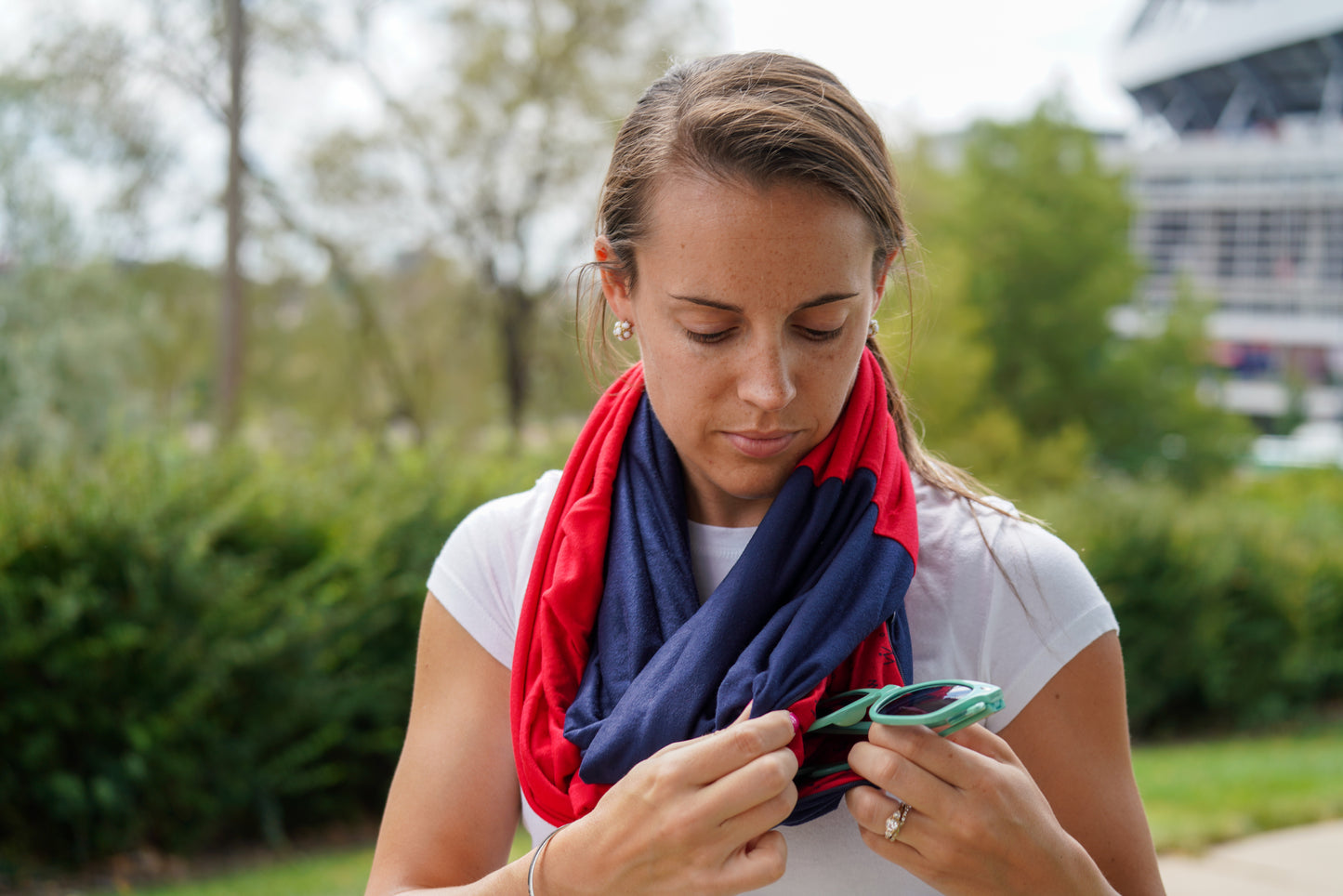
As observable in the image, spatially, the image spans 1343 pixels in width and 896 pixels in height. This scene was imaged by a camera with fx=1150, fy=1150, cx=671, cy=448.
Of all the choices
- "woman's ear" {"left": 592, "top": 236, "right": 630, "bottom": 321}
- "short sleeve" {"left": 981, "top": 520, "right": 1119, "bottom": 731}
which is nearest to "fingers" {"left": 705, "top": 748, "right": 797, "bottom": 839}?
"short sleeve" {"left": 981, "top": 520, "right": 1119, "bottom": 731}

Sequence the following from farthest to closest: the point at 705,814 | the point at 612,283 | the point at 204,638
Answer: the point at 204,638
the point at 612,283
the point at 705,814

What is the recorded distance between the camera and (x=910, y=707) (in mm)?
1390

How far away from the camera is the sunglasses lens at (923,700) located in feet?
4.49

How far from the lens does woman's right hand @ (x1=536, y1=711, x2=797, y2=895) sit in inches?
51.8

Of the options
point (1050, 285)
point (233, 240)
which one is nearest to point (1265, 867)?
point (233, 240)

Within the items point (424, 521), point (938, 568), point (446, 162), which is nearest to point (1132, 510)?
point (424, 521)

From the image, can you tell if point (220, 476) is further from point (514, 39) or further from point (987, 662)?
point (514, 39)

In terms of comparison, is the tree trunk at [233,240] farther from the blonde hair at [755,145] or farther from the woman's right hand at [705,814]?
the woman's right hand at [705,814]

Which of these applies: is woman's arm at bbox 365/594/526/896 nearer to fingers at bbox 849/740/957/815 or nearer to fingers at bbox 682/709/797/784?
fingers at bbox 682/709/797/784

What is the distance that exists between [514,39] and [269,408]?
25.1ft

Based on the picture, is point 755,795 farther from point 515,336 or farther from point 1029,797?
point 515,336

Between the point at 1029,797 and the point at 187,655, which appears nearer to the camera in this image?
the point at 1029,797

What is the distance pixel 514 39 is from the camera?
20.0 m

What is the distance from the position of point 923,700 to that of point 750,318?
1.78 ft
